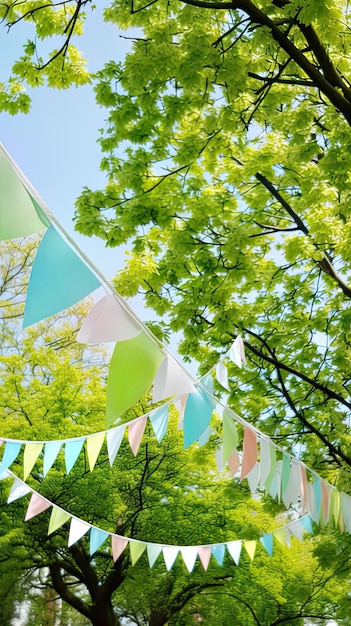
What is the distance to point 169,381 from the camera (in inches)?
102

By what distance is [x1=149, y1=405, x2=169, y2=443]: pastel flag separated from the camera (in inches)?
173

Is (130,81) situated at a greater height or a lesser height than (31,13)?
lesser

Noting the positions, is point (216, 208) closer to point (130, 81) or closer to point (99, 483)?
point (130, 81)

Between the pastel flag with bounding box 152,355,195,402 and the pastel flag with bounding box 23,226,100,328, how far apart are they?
0.69 meters

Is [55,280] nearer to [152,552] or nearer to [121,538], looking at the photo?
[121,538]

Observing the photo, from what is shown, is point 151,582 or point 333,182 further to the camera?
point 151,582

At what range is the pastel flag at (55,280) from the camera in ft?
5.98

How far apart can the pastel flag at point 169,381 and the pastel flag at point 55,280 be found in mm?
689

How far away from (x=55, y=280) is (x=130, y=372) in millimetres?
502

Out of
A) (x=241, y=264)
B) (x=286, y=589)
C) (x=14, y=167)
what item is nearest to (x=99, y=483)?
(x=286, y=589)

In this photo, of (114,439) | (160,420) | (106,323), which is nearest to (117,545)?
(114,439)

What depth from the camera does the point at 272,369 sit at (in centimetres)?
937

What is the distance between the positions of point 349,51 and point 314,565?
12.7m

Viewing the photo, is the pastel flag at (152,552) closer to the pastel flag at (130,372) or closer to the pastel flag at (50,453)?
the pastel flag at (50,453)
